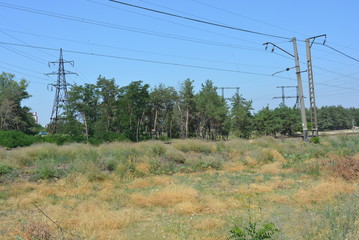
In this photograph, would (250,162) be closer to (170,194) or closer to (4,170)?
(170,194)

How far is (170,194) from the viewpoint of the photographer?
32.9 feet

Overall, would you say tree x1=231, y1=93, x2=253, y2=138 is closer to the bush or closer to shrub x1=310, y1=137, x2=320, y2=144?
shrub x1=310, y1=137, x2=320, y2=144

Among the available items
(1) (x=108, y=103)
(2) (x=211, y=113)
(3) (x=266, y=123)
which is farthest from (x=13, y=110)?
(3) (x=266, y=123)

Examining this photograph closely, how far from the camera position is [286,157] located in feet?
74.0

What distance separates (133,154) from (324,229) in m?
14.4

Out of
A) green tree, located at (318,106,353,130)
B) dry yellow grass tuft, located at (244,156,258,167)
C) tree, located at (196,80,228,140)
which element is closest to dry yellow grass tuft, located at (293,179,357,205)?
dry yellow grass tuft, located at (244,156,258,167)

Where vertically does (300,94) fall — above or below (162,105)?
below

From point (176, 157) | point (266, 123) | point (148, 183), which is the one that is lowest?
point (148, 183)

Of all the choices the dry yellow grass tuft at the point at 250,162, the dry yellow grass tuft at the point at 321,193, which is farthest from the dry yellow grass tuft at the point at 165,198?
the dry yellow grass tuft at the point at 250,162

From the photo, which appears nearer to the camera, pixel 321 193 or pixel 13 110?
pixel 321 193

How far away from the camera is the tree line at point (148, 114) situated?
145ft

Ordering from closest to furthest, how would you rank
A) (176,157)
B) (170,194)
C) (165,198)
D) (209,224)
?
(209,224)
(165,198)
(170,194)
(176,157)

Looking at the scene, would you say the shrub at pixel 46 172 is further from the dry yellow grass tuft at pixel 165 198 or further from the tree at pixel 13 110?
the tree at pixel 13 110

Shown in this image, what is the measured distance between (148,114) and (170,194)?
139 feet
